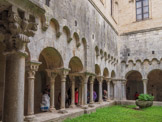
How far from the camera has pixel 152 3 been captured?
60.8 ft

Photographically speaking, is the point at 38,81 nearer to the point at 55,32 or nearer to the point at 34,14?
the point at 55,32

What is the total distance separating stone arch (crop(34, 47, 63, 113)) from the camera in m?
8.84

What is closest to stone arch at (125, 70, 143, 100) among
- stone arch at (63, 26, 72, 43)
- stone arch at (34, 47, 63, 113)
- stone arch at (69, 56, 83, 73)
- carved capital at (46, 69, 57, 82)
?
stone arch at (34, 47, 63, 113)

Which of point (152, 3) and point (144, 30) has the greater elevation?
Answer: point (152, 3)

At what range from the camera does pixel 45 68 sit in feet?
42.0

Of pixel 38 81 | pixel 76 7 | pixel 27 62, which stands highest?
pixel 76 7

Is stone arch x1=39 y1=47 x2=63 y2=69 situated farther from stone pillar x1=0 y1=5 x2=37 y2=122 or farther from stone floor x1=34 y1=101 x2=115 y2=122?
stone pillar x1=0 y1=5 x2=37 y2=122

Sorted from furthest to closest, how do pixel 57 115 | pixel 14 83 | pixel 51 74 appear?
pixel 51 74 → pixel 57 115 → pixel 14 83

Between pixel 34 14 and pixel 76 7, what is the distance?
23.2ft

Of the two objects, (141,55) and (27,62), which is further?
(141,55)

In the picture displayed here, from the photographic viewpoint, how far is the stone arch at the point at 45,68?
8841 millimetres

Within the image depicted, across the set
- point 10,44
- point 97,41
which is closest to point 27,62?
point 10,44

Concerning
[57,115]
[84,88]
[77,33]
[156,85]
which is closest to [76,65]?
[84,88]

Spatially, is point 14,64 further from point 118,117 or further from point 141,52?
point 141,52
